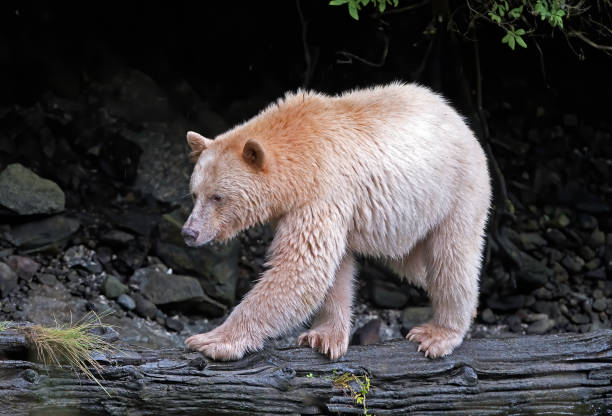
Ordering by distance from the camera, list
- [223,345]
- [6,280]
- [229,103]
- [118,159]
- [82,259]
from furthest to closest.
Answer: [229,103]
[118,159]
[82,259]
[6,280]
[223,345]

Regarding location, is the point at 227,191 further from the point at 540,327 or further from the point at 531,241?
the point at 531,241

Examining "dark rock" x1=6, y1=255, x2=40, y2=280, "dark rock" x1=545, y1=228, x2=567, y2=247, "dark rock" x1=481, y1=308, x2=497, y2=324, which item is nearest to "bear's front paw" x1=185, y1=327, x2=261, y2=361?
"dark rock" x1=6, y1=255, x2=40, y2=280

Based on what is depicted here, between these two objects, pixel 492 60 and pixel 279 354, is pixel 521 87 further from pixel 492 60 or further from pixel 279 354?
pixel 279 354

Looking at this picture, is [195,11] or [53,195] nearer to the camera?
[53,195]

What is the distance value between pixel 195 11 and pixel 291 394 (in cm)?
582

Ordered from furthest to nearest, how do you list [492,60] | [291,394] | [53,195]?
[492,60]
[53,195]
[291,394]

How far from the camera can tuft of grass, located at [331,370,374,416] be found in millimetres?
4906

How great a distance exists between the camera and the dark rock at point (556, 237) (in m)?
9.79

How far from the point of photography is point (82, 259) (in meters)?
8.35

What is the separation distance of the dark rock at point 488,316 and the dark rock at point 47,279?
5.05 metres

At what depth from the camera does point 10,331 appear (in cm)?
442

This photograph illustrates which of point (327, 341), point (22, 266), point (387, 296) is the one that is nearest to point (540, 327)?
point (387, 296)

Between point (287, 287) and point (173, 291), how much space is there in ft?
11.8

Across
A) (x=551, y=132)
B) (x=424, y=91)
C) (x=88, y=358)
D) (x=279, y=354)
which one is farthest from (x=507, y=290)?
(x=88, y=358)
